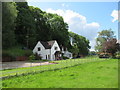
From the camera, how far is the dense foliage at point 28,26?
2212 cm

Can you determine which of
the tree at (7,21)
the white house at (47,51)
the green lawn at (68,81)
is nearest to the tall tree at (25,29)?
the white house at (47,51)

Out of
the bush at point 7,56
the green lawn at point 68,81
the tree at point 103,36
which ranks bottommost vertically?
the green lawn at point 68,81

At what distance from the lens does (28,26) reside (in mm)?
33281

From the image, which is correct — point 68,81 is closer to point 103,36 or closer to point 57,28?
point 57,28

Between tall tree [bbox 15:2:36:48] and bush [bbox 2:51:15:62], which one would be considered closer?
bush [bbox 2:51:15:62]

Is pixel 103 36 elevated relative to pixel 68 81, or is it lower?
elevated

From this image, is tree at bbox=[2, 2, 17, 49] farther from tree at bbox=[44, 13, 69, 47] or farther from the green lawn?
tree at bbox=[44, 13, 69, 47]

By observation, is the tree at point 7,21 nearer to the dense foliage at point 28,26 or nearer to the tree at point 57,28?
the dense foliage at point 28,26

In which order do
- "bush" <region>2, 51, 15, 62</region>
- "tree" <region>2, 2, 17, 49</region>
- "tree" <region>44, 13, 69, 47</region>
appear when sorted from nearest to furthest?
"tree" <region>2, 2, 17, 49</region>
"bush" <region>2, 51, 15, 62</region>
"tree" <region>44, 13, 69, 47</region>

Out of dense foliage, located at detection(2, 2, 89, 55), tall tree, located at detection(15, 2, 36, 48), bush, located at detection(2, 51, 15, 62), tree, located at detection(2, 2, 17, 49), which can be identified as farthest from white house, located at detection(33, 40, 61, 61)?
tree, located at detection(2, 2, 17, 49)

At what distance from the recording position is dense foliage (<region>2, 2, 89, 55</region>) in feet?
72.6

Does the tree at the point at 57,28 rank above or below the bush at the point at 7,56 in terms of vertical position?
above

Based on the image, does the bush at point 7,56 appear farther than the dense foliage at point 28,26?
Yes

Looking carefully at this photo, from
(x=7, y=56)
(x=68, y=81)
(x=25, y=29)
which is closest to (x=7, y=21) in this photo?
(x=7, y=56)
